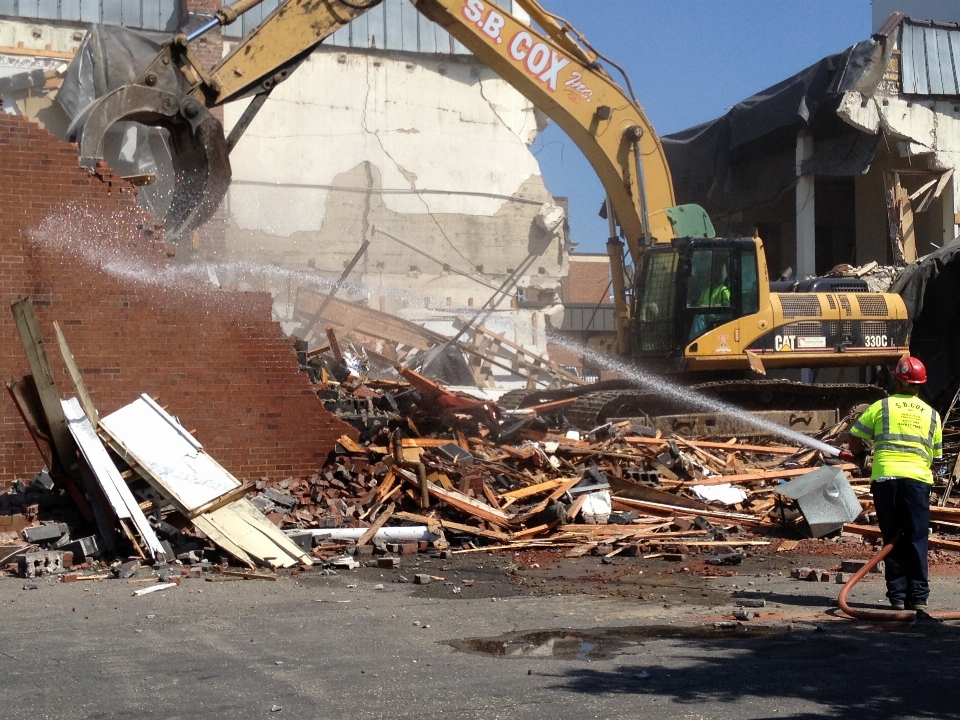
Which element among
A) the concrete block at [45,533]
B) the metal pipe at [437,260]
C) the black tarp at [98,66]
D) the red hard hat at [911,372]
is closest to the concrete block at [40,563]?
the concrete block at [45,533]

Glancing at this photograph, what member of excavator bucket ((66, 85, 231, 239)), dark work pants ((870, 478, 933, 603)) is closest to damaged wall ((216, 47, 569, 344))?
excavator bucket ((66, 85, 231, 239))

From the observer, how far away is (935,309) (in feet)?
61.7

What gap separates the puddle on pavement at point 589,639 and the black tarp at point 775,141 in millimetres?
18058

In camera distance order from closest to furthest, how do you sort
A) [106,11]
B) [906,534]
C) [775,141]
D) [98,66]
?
1. [906,534]
2. [98,66]
3. [775,141]
4. [106,11]

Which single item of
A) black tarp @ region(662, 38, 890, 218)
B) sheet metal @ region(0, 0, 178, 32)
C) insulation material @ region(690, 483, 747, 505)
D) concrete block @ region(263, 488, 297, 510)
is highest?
sheet metal @ region(0, 0, 178, 32)

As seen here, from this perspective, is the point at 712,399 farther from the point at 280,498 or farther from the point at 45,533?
the point at 45,533

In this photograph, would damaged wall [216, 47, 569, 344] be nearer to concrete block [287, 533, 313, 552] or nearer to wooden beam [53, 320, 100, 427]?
wooden beam [53, 320, 100, 427]

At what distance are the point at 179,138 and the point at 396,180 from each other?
54.1 feet

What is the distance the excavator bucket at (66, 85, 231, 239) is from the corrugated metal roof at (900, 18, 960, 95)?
16.5 meters

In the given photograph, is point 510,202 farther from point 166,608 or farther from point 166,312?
point 166,608

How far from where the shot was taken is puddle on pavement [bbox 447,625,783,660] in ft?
20.4

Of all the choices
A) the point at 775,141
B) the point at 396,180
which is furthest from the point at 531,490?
the point at 396,180

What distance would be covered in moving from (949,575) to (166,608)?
607cm

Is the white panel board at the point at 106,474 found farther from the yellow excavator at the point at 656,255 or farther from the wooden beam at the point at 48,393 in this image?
the yellow excavator at the point at 656,255
